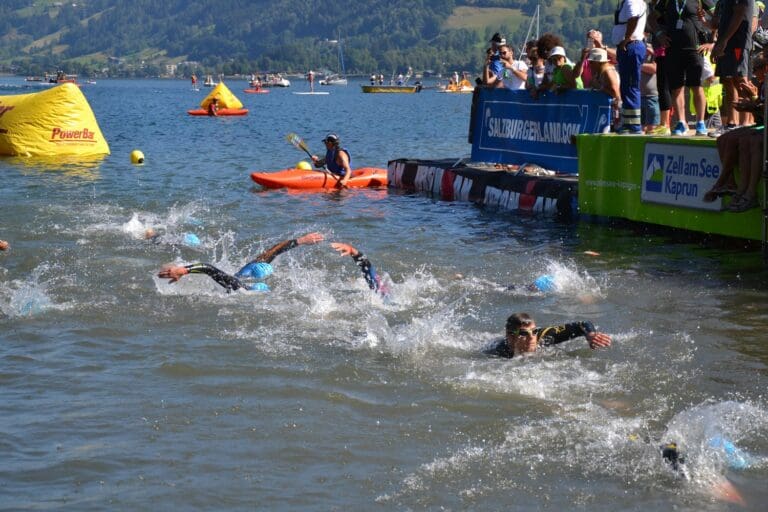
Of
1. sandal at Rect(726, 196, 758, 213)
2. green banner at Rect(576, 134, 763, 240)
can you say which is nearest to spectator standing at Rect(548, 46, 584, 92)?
green banner at Rect(576, 134, 763, 240)

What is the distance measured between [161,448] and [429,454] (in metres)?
1.72

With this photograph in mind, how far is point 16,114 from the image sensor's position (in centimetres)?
2683

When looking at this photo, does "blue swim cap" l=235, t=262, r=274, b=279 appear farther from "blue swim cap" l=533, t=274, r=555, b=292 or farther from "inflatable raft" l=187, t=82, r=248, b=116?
"inflatable raft" l=187, t=82, r=248, b=116

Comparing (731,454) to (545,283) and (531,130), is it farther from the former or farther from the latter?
(531,130)

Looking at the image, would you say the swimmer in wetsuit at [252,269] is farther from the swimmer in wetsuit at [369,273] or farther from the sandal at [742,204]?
the sandal at [742,204]

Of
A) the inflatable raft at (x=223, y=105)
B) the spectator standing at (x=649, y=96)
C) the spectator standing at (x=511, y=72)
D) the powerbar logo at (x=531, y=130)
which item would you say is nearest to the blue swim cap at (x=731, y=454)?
the spectator standing at (x=649, y=96)

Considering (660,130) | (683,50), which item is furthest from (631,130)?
(683,50)

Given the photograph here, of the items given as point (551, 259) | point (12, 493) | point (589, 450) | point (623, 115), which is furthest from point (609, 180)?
point (12, 493)

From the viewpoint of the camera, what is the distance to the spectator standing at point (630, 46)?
13.2m

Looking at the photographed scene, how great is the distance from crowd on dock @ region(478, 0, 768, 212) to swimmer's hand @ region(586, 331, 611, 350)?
13.8 ft

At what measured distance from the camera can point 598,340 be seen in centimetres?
789

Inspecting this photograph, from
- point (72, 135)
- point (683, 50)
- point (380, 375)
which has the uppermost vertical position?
point (683, 50)

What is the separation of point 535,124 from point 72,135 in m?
15.2

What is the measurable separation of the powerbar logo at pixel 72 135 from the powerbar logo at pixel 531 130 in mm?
13608
